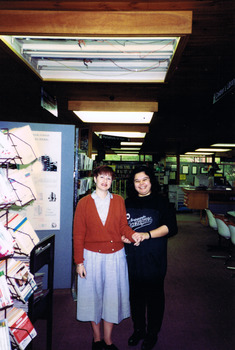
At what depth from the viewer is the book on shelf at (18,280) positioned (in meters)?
1.56

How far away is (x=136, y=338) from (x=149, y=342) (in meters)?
0.16

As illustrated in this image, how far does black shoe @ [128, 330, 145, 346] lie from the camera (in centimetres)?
226

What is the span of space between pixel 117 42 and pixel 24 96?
2597 millimetres

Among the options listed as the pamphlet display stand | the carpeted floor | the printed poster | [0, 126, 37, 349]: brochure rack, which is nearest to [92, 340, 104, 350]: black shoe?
the carpeted floor

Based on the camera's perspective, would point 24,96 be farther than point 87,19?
Yes

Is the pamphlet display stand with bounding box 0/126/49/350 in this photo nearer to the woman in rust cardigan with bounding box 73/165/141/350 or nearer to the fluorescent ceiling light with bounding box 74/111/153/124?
the woman in rust cardigan with bounding box 73/165/141/350

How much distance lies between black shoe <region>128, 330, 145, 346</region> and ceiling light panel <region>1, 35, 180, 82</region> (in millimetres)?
2644

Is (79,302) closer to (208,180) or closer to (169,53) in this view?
(169,53)

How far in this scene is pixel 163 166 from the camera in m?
14.5

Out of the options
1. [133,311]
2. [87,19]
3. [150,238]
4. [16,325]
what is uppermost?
[87,19]

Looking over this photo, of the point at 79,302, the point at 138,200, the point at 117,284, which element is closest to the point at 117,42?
the point at 138,200

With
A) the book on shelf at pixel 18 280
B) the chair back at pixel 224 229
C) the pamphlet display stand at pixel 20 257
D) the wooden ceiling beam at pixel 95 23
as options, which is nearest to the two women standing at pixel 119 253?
the pamphlet display stand at pixel 20 257

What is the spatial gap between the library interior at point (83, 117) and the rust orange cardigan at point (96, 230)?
0.23m

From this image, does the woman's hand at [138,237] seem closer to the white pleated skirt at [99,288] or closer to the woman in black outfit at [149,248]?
the woman in black outfit at [149,248]
